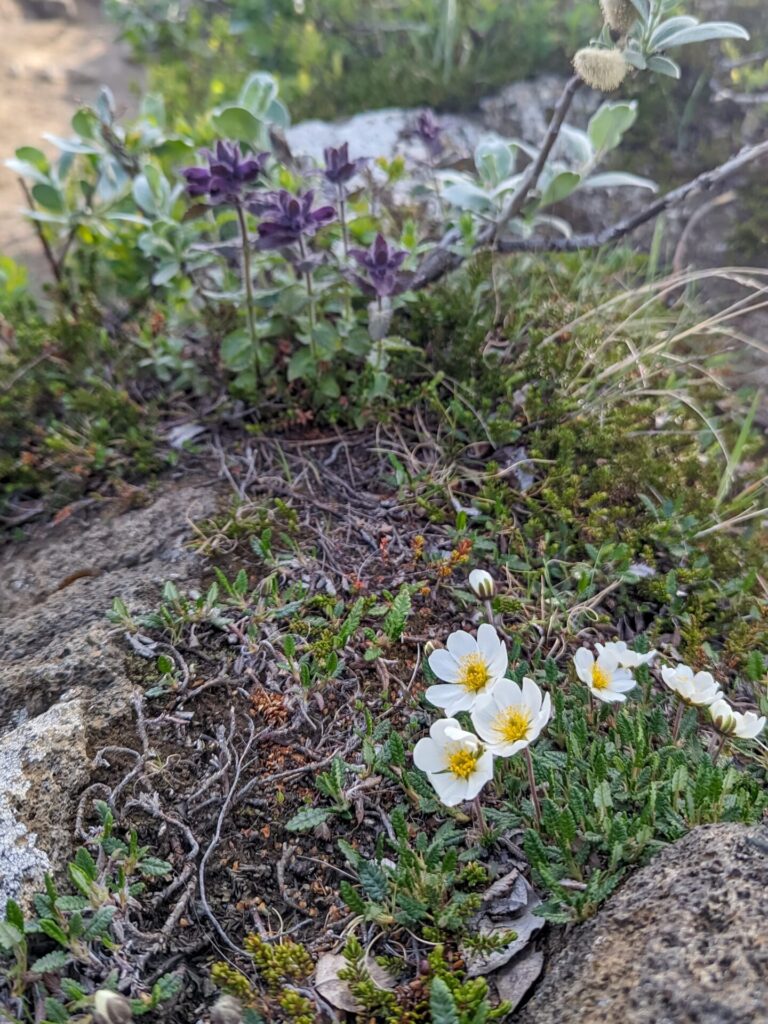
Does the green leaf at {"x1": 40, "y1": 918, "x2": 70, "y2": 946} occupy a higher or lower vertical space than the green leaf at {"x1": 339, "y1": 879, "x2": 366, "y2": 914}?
higher

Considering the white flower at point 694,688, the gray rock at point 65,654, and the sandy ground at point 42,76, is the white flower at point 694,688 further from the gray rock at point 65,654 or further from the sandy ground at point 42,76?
the sandy ground at point 42,76

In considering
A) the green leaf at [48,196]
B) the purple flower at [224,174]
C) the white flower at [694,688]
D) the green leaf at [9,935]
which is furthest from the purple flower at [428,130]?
the green leaf at [9,935]

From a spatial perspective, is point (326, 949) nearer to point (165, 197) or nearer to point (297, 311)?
point (297, 311)

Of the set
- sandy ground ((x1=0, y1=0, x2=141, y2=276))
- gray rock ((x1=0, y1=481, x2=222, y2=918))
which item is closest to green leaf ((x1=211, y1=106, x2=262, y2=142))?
gray rock ((x1=0, y1=481, x2=222, y2=918))

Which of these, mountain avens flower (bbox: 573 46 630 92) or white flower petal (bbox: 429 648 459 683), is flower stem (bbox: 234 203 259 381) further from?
white flower petal (bbox: 429 648 459 683)

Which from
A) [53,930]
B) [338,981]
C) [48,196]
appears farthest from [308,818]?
[48,196]

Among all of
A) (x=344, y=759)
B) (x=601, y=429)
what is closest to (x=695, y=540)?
(x=601, y=429)
